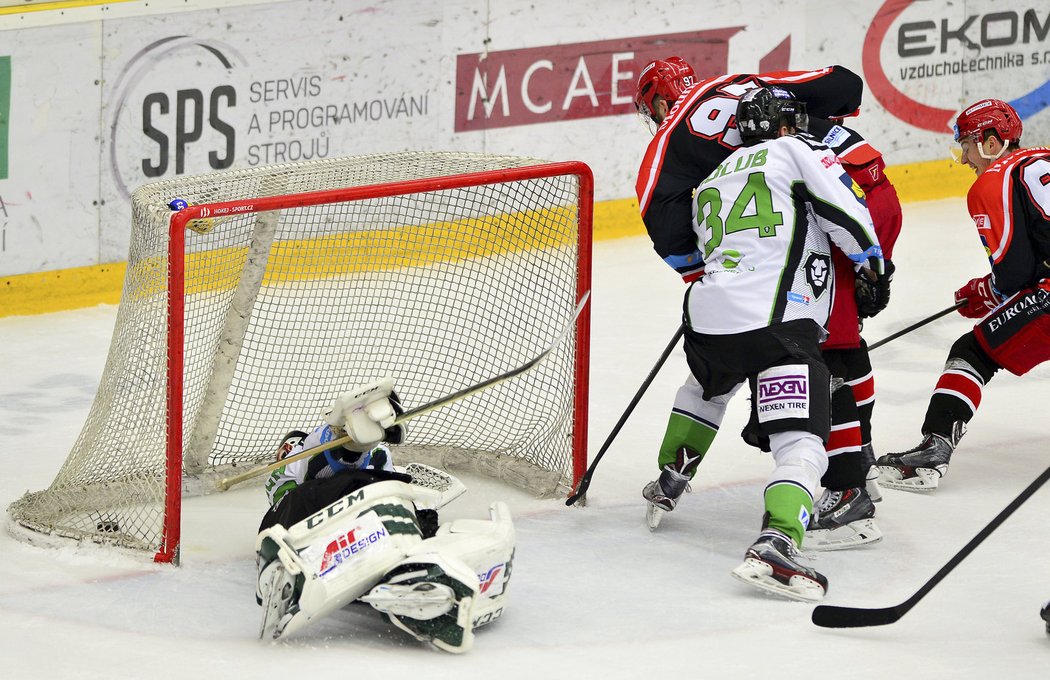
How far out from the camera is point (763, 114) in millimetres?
4027

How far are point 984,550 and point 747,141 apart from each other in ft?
3.70

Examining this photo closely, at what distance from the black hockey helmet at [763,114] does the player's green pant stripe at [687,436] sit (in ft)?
2.36

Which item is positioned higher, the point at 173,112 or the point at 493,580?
the point at 173,112

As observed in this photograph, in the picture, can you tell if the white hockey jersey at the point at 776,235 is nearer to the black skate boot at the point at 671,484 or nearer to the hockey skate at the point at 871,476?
the black skate boot at the point at 671,484

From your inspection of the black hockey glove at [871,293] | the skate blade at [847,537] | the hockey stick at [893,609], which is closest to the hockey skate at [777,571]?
the hockey stick at [893,609]

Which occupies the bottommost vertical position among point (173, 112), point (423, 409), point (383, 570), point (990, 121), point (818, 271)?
point (383, 570)

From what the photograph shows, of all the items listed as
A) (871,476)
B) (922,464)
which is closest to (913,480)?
(922,464)

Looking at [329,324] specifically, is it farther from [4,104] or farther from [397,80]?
[397,80]

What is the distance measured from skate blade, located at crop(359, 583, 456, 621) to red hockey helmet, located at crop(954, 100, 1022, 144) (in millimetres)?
2168

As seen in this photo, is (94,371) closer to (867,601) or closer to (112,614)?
(112,614)

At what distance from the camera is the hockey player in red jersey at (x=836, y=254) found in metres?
4.22

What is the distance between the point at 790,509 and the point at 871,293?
2.08 ft

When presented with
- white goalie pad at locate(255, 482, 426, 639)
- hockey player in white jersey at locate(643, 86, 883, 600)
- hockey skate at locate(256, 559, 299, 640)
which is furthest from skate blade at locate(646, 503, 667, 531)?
hockey skate at locate(256, 559, 299, 640)

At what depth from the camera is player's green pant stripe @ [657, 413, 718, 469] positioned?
4348mm
